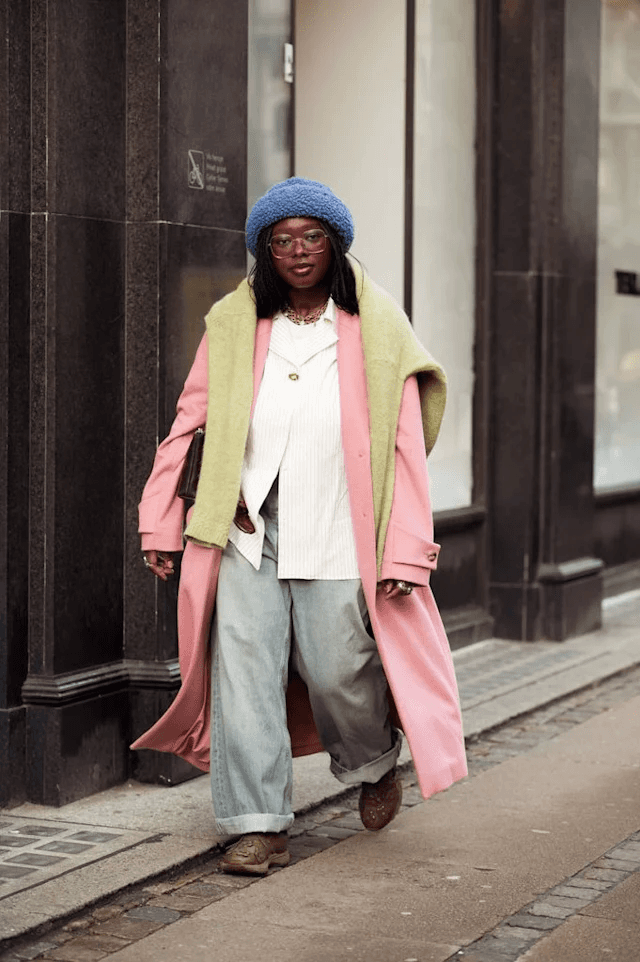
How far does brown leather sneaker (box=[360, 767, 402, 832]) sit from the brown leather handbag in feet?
3.52

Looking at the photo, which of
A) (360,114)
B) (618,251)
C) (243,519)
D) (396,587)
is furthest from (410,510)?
(618,251)

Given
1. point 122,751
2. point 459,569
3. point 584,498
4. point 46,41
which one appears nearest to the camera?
point 46,41

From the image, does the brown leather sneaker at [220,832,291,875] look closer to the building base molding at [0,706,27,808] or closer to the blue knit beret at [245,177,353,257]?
the building base molding at [0,706,27,808]

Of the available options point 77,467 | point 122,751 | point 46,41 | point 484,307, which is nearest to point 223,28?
point 46,41

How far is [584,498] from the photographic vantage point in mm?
9742

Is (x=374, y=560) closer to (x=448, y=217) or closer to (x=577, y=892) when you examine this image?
(x=577, y=892)

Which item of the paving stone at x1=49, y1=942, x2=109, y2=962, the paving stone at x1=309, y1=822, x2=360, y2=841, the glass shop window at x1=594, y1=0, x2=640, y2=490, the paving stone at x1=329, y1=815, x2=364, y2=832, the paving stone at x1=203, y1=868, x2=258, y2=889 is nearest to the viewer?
the paving stone at x1=49, y1=942, x2=109, y2=962

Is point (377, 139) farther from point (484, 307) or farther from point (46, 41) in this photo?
point (46, 41)

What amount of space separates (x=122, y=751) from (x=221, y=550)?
121 centimetres

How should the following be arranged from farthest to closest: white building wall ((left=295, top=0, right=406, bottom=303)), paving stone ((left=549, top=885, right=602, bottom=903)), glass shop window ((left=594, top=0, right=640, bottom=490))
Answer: glass shop window ((left=594, top=0, right=640, bottom=490))
white building wall ((left=295, top=0, right=406, bottom=303))
paving stone ((left=549, top=885, right=602, bottom=903))

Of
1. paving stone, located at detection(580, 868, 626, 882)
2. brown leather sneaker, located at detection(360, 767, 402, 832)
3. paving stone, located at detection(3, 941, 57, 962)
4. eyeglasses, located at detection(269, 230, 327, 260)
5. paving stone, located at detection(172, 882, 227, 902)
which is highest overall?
eyeglasses, located at detection(269, 230, 327, 260)

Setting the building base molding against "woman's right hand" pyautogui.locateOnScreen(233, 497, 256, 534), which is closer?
"woman's right hand" pyautogui.locateOnScreen(233, 497, 256, 534)

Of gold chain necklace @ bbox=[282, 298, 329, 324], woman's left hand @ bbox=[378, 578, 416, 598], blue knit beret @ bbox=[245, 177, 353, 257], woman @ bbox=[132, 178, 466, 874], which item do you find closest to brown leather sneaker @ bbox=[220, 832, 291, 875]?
woman @ bbox=[132, 178, 466, 874]

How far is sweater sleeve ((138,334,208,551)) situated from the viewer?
5152 mm
